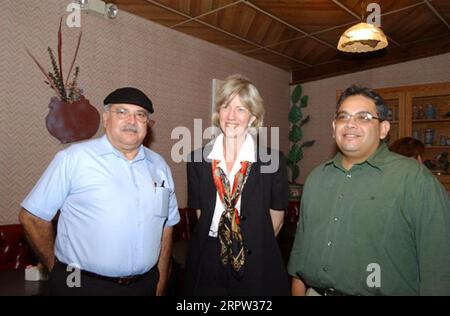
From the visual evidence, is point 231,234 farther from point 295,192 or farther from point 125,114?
point 295,192

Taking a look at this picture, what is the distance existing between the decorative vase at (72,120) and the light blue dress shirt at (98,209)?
1.31m

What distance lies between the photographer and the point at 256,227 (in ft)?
6.01

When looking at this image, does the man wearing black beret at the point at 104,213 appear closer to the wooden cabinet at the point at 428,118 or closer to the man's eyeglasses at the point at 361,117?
the man's eyeglasses at the point at 361,117

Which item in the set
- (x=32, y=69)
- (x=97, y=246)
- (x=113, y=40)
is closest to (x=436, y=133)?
(x=113, y=40)

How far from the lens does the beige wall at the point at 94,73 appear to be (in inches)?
105

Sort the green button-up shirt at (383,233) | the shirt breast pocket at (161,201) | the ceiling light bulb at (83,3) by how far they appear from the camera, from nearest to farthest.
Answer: the green button-up shirt at (383,233) → the shirt breast pocket at (161,201) → the ceiling light bulb at (83,3)

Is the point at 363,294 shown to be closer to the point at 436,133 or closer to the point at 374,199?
the point at 374,199

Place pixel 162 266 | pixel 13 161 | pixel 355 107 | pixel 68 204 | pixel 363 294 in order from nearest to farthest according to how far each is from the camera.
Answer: pixel 363 294 → pixel 355 107 → pixel 68 204 → pixel 162 266 → pixel 13 161

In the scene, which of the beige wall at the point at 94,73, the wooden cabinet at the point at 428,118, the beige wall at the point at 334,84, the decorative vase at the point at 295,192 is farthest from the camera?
the decorative vase at the point at 295,192

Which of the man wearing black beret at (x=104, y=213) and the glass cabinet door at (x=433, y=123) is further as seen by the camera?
the glass cabinet door at (x=433, y=123)

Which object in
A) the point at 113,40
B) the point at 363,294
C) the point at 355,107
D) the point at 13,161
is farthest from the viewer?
the point at 113,40

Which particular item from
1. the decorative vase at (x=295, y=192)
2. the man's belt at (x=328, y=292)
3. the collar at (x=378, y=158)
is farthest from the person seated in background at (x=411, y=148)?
the man's belt at (x=328, y=292)

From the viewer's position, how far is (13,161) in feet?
8.84
